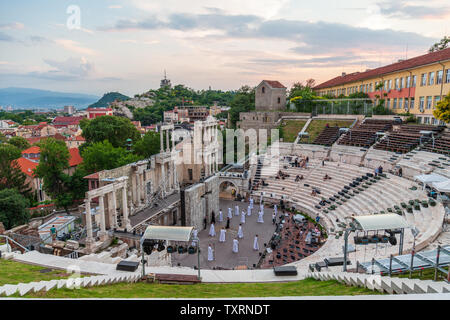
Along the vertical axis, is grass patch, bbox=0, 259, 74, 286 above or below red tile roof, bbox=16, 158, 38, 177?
above

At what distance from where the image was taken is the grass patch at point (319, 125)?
39231mm

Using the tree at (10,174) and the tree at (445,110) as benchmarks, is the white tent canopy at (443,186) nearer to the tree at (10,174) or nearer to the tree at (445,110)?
the tree at (445,110)

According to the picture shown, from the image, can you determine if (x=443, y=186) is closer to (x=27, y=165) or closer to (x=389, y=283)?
(x=389, y=283)

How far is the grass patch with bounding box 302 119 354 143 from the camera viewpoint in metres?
39.2

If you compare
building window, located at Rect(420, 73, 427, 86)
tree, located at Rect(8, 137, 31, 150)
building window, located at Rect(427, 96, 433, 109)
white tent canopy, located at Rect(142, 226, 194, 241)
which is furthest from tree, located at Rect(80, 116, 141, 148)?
building window, located at Rect(427, 96, 433, 109)

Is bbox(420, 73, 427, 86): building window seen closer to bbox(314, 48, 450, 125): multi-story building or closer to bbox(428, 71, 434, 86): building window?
bbox(314, 48, 450, 125): multi-story building

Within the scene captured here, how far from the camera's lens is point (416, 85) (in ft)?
108

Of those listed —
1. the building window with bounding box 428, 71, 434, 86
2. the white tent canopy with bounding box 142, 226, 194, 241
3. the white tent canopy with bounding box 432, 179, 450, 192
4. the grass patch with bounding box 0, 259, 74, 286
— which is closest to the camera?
the grass patch with bounding box 0, 259, 74, 286

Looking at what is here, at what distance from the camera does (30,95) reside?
9.20 metres

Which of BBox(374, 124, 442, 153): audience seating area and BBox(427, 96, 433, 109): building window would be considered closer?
BBox(374, 124, 442, 153): audience seating area

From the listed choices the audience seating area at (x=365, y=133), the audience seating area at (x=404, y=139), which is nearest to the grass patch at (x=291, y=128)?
the audience seating area at (x=365, y=133)

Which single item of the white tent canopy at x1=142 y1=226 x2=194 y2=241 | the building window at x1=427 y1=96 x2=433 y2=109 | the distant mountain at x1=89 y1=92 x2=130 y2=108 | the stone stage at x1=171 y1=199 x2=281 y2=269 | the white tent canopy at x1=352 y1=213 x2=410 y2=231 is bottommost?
the stone stage at x1=171 y1=199 x2=281 y2=269

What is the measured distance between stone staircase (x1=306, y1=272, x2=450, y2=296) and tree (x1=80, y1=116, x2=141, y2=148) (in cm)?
A: 4513
